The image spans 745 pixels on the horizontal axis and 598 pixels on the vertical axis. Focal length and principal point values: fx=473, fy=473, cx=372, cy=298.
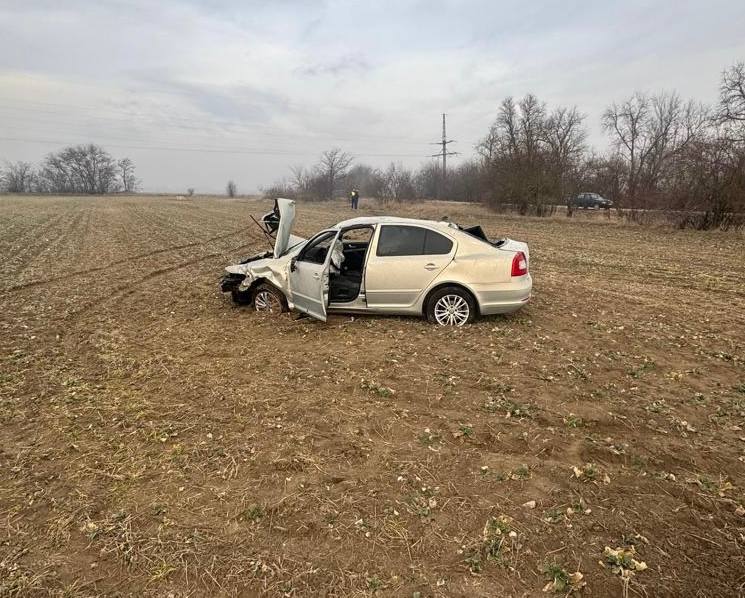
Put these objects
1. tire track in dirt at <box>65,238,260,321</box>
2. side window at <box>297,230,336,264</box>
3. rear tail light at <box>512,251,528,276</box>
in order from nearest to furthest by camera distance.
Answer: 1. rear tail light at <box>512,251,528,276</box>
2. side window at <box>297,230,336,264</box>
3. tire track in dirt at <box>65,238,260,321</box>

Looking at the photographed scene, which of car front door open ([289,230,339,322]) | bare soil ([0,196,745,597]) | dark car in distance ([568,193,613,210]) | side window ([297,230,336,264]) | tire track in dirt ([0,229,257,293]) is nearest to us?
bare soil ([0,196,745,597])

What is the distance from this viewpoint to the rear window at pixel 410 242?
668 centimetres

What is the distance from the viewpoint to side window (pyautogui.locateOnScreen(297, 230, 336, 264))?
7076 millimetres

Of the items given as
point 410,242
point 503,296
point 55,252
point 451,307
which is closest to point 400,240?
point 410,242

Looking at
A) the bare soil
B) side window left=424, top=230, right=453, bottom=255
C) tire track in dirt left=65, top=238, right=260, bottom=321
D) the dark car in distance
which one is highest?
the dark car in distance

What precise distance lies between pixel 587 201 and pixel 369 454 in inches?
1328

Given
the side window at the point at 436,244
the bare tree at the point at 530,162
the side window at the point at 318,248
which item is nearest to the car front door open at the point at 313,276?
the side window at the point at 318,248

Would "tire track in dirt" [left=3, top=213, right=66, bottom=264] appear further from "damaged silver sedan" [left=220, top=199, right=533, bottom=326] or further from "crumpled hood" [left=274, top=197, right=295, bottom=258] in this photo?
"damaged silver sedan" [left=220, top=199, right=533, bottom=326]

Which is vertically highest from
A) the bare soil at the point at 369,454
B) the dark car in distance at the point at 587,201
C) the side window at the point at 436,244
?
the dark car in distance at the point at 587,201

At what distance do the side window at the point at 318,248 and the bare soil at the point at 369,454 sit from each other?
0.99 meters

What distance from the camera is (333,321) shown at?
7.21m

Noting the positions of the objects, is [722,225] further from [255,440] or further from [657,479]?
[255,440]

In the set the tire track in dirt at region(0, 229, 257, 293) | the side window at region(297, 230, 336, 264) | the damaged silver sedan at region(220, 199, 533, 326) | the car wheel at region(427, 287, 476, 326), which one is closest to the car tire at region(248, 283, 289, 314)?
the damaged silver sedan at region(220, 199, 533, 326)

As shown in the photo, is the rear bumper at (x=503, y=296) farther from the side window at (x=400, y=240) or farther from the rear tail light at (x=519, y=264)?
the side window at (x=400, y=240)
